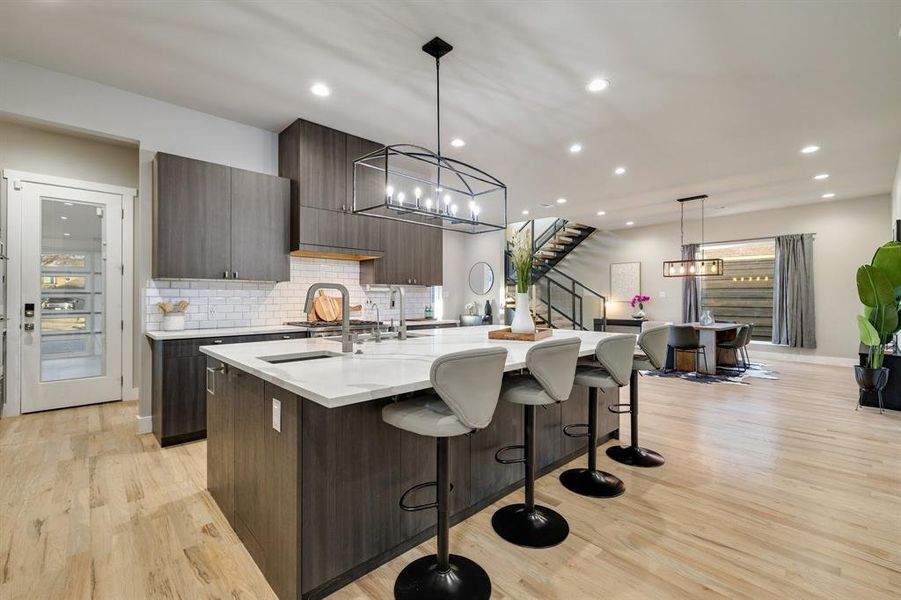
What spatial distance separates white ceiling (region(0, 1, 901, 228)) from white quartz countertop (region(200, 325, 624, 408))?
6.77 ft

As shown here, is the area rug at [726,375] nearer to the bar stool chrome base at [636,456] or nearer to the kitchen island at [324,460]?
the bar stool chrome base at [636,456]

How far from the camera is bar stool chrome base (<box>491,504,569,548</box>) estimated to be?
207 cm

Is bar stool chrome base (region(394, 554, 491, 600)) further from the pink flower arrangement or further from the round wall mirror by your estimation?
the pink flower arrangement

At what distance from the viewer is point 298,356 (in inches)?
93.6

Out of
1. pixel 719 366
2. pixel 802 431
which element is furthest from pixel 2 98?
pixel 719 366

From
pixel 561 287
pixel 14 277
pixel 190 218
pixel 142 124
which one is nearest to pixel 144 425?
pixel 190 218

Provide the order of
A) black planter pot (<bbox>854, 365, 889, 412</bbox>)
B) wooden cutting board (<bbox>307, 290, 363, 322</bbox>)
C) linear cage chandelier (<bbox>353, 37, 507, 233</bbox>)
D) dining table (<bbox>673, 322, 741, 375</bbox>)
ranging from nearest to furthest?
linear cage chandelier (<bbox>353, 37, 507, 233</bbox>) < black planter pot (<bbox>854, 365, 889, 412</bbox>) < wooden cutting board (<bbox>307, 290, 363, 322</bbox>) < dining table (<bbox>673, 322, 741, 375</bbox>)

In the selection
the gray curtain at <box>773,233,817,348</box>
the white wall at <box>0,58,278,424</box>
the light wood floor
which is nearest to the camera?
the light wood floor

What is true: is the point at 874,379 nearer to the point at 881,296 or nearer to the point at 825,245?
the point at 881,296

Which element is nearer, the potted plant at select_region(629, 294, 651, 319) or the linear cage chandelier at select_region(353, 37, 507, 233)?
the linear cage chandelier at select_region(353, 37, 507, 233)

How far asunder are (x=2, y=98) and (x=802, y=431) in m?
7.30

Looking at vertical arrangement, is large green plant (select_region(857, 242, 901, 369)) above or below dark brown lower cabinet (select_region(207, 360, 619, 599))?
above

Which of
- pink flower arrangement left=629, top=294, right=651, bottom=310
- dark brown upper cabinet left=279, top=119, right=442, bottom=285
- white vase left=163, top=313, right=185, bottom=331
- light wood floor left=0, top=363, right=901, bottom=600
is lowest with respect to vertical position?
light wood floor left=0, top=363, right=901, bottom=600

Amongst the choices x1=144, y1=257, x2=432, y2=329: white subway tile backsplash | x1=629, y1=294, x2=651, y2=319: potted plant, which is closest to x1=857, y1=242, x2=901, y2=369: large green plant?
x1=629, y1=294, x2=651, y2=319: potted plant
